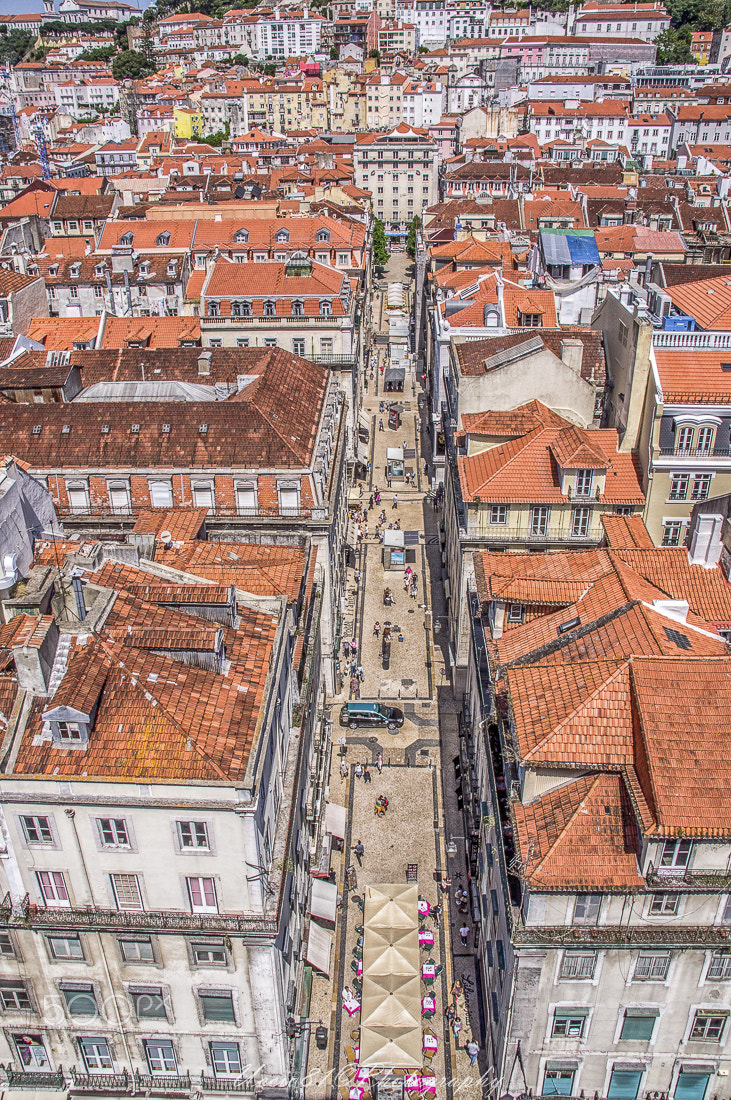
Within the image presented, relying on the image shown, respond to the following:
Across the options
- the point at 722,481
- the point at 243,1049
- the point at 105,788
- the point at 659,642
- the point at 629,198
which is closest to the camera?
the point at 105,788

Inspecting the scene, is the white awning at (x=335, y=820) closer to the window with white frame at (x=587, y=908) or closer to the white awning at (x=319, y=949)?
the white awning at (x=319, y=949)

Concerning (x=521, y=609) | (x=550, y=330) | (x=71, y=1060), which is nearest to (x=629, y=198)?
(x=550, y=330)

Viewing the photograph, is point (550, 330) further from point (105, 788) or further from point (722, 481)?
point (105, 788)

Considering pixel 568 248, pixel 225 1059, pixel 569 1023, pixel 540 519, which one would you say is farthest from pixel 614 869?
pixel 568 248

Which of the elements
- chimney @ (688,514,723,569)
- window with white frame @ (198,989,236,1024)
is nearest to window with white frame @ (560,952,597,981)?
window with white frame @ (198,989,236,1024)

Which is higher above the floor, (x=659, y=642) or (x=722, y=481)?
(x=659, y=642)

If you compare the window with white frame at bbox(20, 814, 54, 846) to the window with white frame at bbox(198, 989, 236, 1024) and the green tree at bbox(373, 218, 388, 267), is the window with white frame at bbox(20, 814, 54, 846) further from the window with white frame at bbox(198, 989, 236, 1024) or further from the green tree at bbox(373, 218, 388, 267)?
the green tree at bbox(373, 218, 388, 267)

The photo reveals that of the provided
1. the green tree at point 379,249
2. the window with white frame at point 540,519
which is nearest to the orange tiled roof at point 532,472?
the window with white frame at point 540,519
